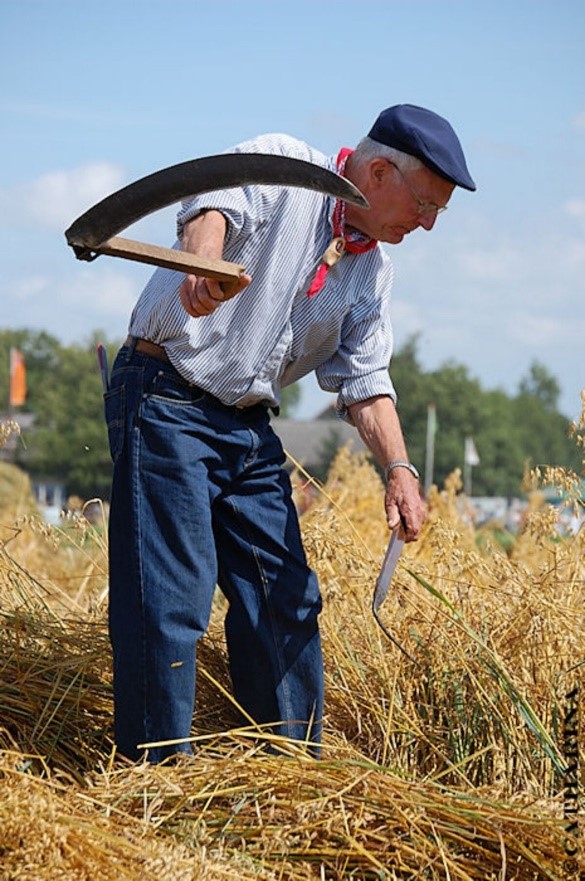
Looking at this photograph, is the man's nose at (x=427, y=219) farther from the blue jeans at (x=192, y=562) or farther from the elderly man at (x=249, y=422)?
the blue jeans at (x=192, y=562)

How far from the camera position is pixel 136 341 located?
314cm

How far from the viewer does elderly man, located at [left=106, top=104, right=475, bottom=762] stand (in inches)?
118

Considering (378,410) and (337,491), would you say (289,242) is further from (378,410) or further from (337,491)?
(337,491)

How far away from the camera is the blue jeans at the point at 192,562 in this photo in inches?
117

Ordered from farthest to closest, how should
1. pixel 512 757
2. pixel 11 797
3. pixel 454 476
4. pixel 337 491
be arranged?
pixel 337 491, pixel 454 476, pixel 512 757, pixel 11 797

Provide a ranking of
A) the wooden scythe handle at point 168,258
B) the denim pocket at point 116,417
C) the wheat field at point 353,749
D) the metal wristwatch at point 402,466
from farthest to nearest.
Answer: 1. the metal wristwatch at point 402,466
2. the denim pocket at point 116,417
3. the wooden scythe handle at point 168,258
4. the wheat field at point 353,749

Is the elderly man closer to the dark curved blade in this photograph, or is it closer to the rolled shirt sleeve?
the rolled shirt sleeve

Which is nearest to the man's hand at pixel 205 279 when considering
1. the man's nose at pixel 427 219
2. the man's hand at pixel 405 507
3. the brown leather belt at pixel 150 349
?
the brown leather belt at pixel 150 349

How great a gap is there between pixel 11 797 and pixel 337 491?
5.04 m

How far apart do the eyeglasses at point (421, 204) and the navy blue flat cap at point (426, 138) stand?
51 mm

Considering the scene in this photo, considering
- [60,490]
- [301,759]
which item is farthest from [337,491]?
[60,490]

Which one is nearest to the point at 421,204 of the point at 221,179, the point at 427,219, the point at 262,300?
the point at 427,219

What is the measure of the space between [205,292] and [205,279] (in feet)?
0.09

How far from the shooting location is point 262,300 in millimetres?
3119
